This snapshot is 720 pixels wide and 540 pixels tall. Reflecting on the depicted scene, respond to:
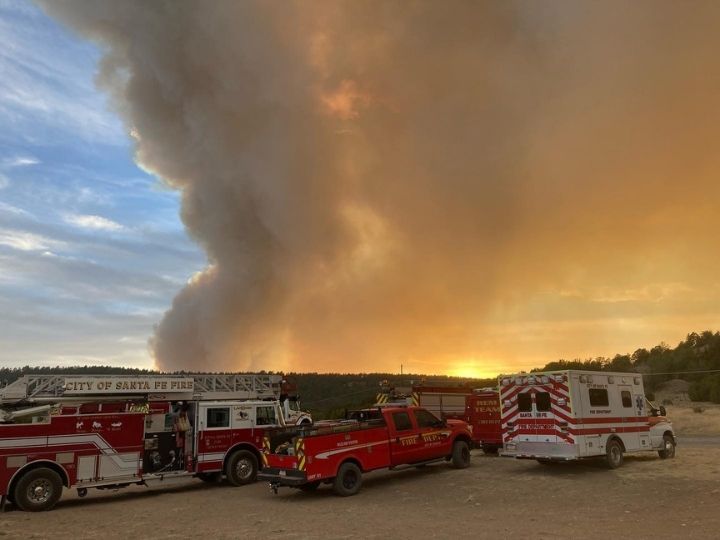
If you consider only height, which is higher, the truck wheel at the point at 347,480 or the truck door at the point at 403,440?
the truck door at the point at 403,440

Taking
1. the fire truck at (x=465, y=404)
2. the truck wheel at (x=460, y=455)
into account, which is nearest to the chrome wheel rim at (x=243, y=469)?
the truck wheel at (x=460, y=455)

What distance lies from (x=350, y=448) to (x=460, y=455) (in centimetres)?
515

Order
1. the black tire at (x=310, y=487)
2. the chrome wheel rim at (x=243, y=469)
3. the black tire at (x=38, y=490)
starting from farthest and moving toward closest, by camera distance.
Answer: the chrome wheel rim at (x=243, y=469) → the black tire at (x=310, y=487) → the black tire at (x=38, y=490)

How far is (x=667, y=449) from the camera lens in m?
19.4

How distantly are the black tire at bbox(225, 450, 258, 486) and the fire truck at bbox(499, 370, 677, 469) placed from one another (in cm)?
821

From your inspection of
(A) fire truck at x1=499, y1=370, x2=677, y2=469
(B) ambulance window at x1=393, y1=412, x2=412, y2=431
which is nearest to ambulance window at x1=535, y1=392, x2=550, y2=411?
(A) fire truck at x1=499, y1=370, x2=677, y2=469

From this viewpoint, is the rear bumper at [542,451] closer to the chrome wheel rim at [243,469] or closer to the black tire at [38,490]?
the chrome wheel rim at [243,469]

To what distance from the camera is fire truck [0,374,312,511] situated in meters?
14.1

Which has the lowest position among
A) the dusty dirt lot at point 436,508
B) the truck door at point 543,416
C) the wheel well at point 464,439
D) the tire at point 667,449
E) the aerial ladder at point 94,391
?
the dusty dirt lot at point 436,508

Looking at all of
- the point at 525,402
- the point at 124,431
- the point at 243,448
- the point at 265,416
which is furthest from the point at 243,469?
the point at 525,402

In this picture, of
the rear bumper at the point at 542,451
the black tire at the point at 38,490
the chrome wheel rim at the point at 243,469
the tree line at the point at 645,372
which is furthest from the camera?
the tree line at the point at 645,372

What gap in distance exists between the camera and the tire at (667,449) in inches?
760

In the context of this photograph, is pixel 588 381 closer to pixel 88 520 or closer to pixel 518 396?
pixel 518 396

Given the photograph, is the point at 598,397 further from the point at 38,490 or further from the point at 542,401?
the point at 38,490
